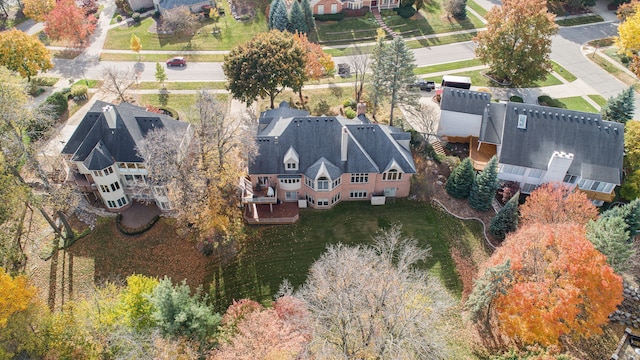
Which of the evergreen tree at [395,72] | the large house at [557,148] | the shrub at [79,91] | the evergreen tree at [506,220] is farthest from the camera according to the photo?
the shrub at [79,91]

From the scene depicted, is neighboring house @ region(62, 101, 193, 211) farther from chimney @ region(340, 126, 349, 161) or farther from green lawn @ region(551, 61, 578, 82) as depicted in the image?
green lawn @ region(551, 61, 578, 82)

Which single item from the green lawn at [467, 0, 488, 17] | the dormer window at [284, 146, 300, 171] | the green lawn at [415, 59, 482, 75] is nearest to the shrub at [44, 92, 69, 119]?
the dormer window at [284, 146, 300, 171]

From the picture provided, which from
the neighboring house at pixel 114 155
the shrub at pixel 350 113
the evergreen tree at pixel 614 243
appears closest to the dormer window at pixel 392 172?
the shrub at pixel 350 113

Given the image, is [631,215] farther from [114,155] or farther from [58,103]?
[58,103]

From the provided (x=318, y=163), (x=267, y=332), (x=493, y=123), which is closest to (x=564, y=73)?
(x=493, y=123)

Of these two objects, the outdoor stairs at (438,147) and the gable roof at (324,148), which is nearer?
the gable roof at (324,148)

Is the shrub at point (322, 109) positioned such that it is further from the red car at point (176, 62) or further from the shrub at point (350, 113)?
the red car at point (176, 62)

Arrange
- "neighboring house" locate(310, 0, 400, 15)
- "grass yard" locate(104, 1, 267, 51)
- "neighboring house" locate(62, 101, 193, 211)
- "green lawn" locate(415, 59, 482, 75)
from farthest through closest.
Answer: "neighboring house" locate(310, 0, 400, 15), "grass yard" locate(104, 1, 267, 51), "green lawn" locate(415, 59, 482, 75), "neighboring house" locate(62, 101, 193, 211)
